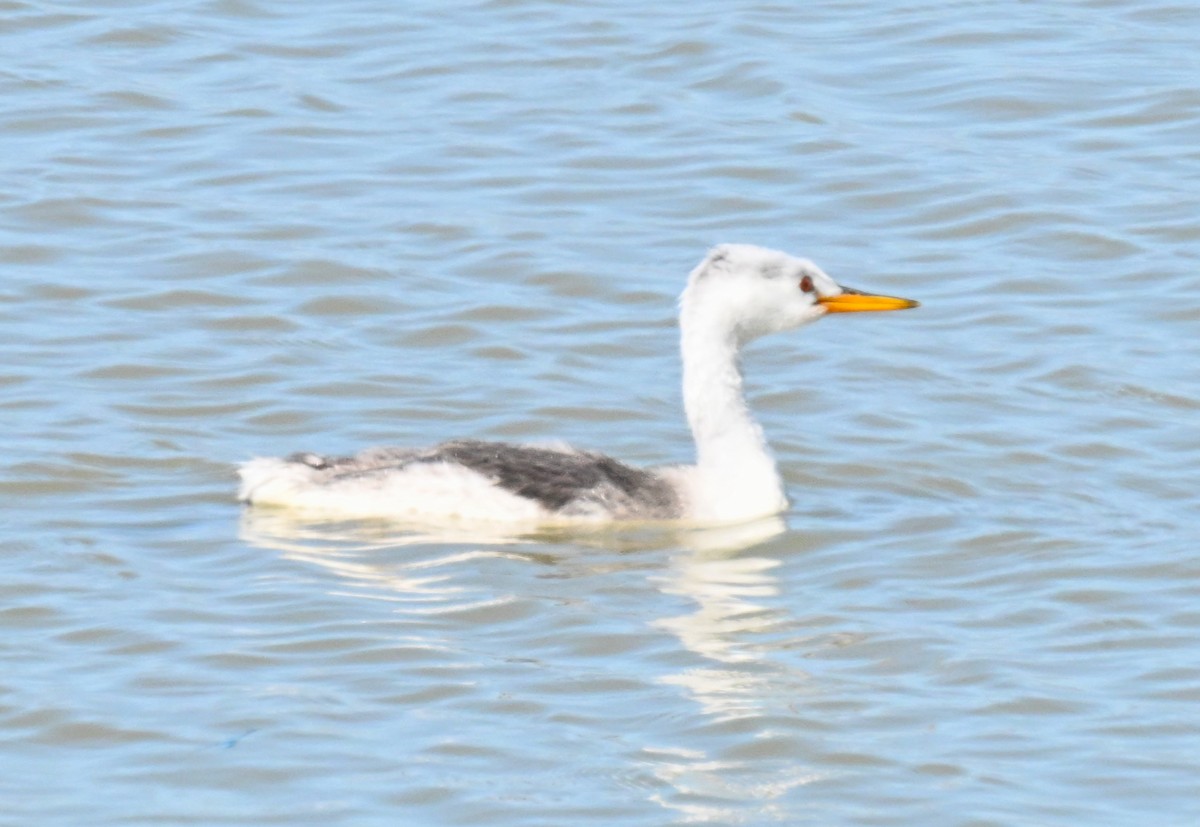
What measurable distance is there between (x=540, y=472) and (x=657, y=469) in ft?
2.11

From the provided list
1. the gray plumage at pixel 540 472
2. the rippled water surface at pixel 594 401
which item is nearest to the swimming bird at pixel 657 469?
the gray plumage at pixel 540 472

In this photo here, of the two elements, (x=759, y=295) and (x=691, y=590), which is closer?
(x=691, y=590)

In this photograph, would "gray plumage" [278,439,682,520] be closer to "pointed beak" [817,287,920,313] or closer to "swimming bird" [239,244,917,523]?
"swimming bird" [239,244,917,523]

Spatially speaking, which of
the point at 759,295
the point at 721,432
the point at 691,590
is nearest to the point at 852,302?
the point at 759,295

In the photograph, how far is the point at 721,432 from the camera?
1129 cm

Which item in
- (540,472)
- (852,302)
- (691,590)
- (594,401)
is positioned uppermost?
(852,302)

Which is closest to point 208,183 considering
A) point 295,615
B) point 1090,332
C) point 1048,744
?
point 1090,332

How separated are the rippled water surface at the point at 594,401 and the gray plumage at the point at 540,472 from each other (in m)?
0.14

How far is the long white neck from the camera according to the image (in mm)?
11047

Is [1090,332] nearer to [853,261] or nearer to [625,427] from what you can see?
[853,261]

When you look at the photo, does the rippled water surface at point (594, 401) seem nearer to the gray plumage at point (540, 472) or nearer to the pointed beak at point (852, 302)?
the gray plumage at point (540, 472)

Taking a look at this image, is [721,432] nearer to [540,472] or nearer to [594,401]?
[540,472]

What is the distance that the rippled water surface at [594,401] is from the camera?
27.0 ft

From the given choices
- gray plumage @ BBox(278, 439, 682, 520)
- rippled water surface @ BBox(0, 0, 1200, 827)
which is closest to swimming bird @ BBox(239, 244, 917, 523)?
gray plumage @ BBox(278, 439, 682, 520)
